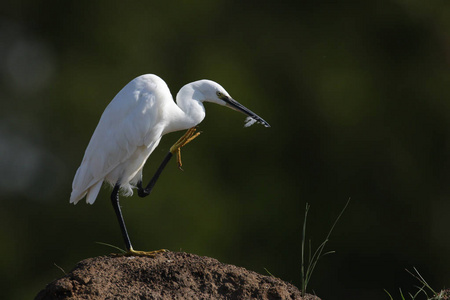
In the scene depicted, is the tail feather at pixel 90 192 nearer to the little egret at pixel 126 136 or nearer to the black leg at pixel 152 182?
the little egret at pixel 126 136

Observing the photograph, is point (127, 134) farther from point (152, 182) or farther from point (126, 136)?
point (152, 182)

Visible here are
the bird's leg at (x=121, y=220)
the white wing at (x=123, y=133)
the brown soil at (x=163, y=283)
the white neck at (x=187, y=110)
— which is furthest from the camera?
the white neck at (x=187, y=110)

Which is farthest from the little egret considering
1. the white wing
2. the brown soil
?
the brown soil

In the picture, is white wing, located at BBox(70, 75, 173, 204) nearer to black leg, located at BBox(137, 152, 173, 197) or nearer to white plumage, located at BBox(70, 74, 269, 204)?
white plumage, located at BBox(70, 74, 269, 204)

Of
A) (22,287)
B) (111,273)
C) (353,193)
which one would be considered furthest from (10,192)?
(111,273)

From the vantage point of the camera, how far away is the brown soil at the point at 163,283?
2803 mm

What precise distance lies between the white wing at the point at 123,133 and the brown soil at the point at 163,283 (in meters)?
0.76

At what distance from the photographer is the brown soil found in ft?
9.20

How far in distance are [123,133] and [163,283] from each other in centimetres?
106

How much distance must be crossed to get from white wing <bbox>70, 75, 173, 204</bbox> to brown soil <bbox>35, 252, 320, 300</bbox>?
2.49 feet

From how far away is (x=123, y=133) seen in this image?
3.69 meters

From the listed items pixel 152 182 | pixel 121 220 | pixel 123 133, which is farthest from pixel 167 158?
pixel 121 220

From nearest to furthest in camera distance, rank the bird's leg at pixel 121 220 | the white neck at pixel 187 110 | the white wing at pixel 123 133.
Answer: the bird's leg at pixel 121 220
the white wing at pixel 123 133
the white neck at pixel 187 110

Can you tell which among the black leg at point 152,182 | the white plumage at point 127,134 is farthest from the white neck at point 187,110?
the black leg at point 152,182
